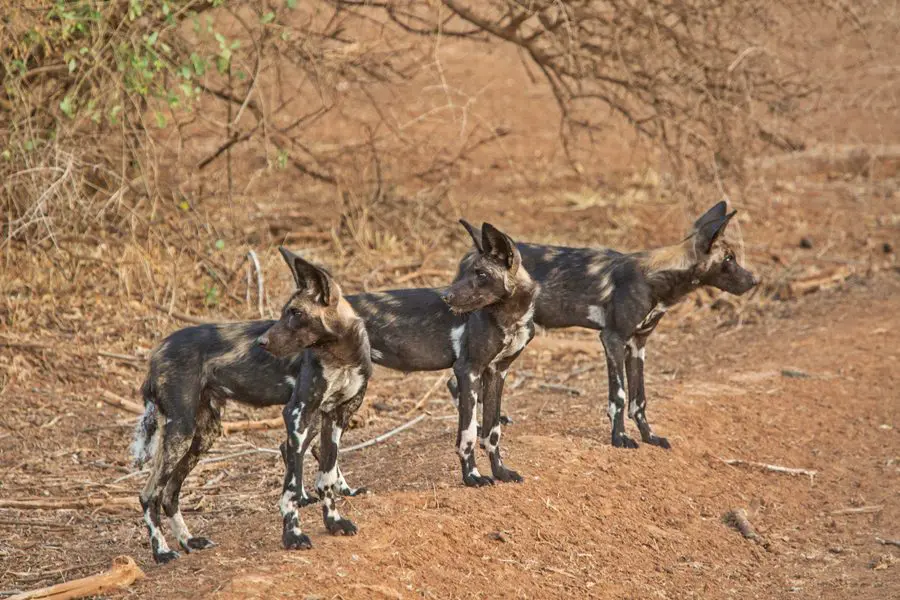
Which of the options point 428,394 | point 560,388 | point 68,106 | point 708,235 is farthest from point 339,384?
point 68,106

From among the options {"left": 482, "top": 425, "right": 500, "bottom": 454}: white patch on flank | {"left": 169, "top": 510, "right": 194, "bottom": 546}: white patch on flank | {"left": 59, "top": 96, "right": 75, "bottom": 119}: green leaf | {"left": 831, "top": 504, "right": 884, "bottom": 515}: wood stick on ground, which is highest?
{"left": 59, "top": 96, "right": 75, "bottom": 119}: green leaf

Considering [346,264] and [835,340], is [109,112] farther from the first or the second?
[835,340]

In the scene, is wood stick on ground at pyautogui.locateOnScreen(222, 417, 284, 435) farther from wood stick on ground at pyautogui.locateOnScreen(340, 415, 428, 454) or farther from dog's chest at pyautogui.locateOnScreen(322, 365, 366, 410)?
dog's chest at pyautogui.locateOnScreen(322, 365, 366, 410)

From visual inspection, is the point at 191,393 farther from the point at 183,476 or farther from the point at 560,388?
the point at 560,388

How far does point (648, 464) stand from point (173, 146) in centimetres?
689

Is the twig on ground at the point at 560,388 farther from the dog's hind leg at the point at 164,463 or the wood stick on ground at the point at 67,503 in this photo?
the dog's hind leg at the point at 164,463

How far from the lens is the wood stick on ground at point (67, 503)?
21.7 feet

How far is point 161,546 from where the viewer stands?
18.2ft

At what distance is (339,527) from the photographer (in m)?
5.30

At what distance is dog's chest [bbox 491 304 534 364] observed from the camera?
6284 mm

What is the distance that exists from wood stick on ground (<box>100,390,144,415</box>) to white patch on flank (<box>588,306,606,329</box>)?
10.4 feet

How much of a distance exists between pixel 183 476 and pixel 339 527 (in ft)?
3.08

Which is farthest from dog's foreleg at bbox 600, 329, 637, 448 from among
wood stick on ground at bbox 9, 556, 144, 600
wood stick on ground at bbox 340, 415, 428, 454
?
wood stick on ground at bbox 9, 556, 144, 600

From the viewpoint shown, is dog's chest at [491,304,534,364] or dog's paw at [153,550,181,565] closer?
dog's paw at [153,550,181,565]
